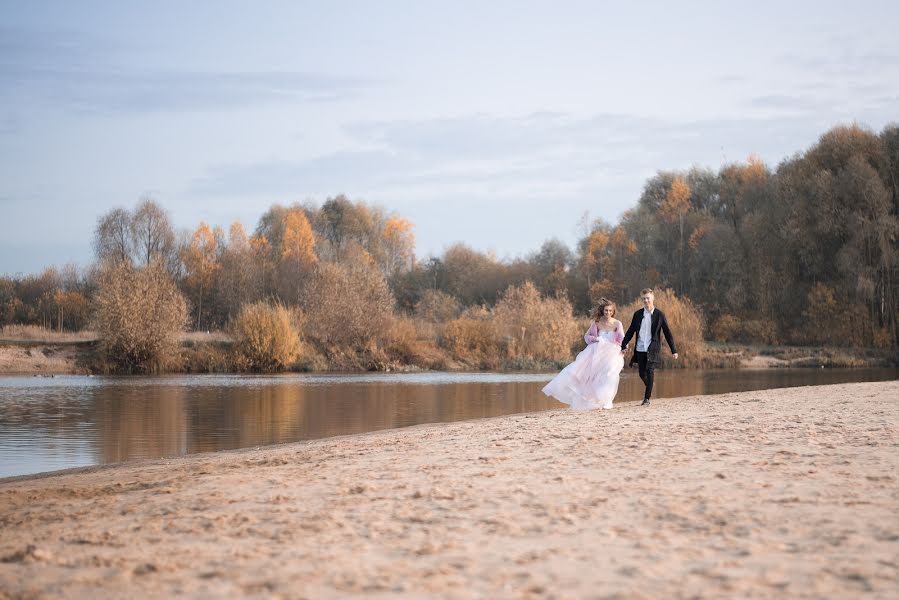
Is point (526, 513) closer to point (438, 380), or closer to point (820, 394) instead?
point (820, 394)

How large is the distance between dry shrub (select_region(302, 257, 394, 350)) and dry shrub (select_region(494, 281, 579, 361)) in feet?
18.1

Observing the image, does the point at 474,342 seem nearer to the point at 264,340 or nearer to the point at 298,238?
the point at 264,340

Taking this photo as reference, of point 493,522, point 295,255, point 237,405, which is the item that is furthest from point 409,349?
point 493,522

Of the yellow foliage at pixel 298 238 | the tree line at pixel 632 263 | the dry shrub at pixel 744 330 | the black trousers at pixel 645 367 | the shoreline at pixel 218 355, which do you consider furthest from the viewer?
the yellow foliage at pixel 298 238

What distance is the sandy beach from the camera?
518cm

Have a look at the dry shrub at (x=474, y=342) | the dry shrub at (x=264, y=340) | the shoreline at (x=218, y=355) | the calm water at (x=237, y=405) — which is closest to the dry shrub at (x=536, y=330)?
the dry shrub at (x=474, y=342)

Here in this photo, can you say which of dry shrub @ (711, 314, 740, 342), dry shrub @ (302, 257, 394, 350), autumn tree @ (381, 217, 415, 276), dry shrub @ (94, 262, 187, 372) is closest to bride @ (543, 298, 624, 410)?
dry shrub @ (94, 262, 187, 372)

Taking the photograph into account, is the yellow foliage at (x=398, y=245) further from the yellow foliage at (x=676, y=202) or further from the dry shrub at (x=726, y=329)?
the dry shrub at (x=726, y=329)

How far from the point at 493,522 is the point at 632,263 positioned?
200ft

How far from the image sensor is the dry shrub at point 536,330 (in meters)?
43.7

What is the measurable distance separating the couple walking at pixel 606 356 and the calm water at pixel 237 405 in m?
4.02

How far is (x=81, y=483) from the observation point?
10.5m

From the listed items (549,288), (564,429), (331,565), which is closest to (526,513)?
(331,565)

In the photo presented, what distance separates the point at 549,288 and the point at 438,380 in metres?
35.7
